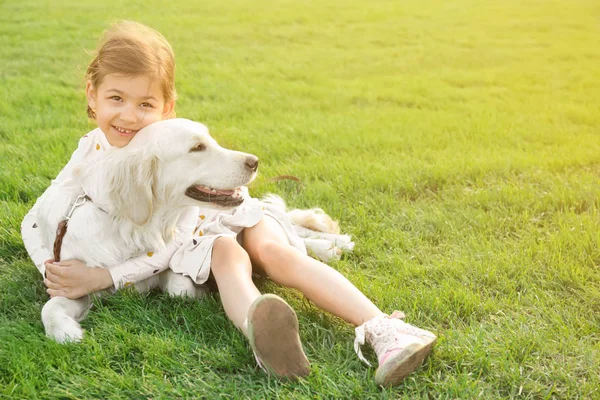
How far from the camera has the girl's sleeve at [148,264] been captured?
2.87 m

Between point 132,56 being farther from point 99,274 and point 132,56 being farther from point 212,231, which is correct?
point 99,274

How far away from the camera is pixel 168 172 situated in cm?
276

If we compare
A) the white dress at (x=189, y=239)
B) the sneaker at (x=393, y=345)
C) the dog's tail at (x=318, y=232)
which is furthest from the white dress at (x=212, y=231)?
the sneaker at (x=393, y=345)

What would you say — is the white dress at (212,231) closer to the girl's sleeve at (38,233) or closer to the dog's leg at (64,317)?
the dog's leg at (64,317)

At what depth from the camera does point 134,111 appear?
303cm

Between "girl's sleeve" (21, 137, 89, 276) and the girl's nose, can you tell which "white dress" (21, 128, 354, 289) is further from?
the girl's nose

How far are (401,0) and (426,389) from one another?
41.1 feet

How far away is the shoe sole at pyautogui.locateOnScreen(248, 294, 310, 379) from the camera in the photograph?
7.52 feet

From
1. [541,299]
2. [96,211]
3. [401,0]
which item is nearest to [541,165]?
[541,299]

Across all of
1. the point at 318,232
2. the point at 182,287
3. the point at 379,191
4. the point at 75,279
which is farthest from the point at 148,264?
the point at 379,191

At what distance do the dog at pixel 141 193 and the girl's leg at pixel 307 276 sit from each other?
0.90ft

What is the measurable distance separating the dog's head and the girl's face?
217mm

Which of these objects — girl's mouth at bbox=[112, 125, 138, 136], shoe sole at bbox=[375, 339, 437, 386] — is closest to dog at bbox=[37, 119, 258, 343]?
girl's mouth at bbox=[112, 125, 138, 136]

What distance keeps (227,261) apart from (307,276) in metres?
0.35
